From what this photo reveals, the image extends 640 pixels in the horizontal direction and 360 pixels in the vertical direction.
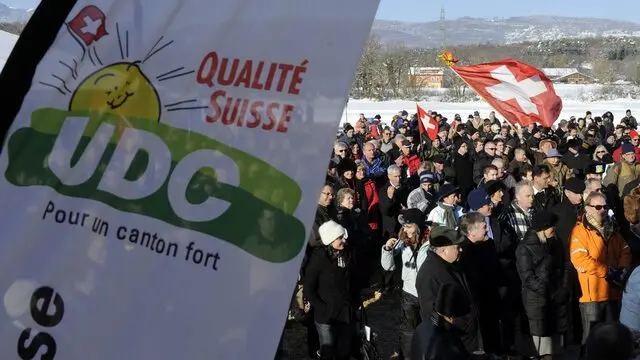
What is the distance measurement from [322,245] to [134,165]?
414cm

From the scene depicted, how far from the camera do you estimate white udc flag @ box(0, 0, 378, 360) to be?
51.7 inches

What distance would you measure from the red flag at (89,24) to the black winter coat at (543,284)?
4647 mm

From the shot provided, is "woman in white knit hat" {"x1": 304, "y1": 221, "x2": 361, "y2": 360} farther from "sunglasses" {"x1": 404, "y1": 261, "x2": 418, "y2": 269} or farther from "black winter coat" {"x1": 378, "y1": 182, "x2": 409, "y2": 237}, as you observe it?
"black winter coat" {"x1": 378, "y1": 182, "x2": 409, "y2": 237}

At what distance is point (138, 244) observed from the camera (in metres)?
1.46

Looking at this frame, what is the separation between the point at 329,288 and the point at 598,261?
6.75 feet

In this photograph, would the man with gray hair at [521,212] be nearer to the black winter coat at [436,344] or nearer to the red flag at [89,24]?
the black winter coat at [436,344]

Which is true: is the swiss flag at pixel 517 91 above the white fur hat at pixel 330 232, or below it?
above

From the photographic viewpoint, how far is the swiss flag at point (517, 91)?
37.6 feet

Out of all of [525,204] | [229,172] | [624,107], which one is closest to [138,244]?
[229,172]

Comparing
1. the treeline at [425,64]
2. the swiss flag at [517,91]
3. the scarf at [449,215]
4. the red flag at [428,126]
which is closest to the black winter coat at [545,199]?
the scarf at [449,215]

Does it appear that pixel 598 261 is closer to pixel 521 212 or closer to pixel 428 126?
pixel 521 212

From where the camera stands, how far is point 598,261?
6.02 meters

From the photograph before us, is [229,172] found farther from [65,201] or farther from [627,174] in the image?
[627,174]

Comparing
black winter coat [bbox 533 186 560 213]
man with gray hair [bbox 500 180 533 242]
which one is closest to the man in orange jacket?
man with gray hair [bbox 500 180 533 242]
